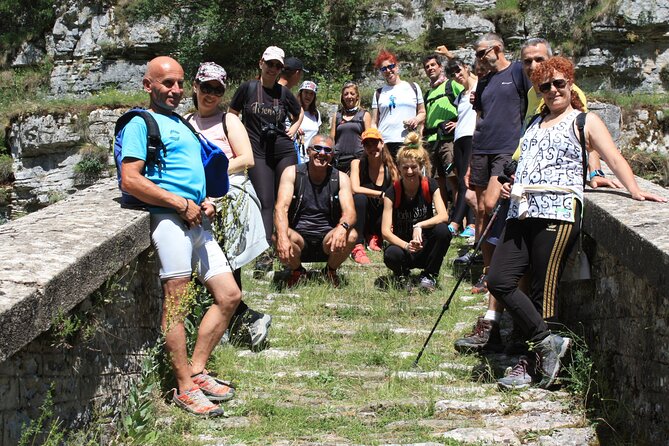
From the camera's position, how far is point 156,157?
14.0ft

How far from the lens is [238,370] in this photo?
5137 mm

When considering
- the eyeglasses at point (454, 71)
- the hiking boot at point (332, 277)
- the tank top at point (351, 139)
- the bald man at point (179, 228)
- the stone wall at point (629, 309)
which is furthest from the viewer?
the tank top at point (351, 139)

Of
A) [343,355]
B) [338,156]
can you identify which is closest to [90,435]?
[343,355]

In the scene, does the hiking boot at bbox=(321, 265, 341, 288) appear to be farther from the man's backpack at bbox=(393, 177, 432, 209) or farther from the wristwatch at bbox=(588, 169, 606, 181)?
the wristwatch at bbox=(588, 169, 606, 181)

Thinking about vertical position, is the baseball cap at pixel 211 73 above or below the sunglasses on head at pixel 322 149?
above

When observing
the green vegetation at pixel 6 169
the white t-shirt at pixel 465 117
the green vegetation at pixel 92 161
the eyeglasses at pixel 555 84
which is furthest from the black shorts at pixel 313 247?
the green vegetation at pixel 6 169

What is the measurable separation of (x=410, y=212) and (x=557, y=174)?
3154 millimetres

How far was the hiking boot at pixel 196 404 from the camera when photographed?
4281 mm

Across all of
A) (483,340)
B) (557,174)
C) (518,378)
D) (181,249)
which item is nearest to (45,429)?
(181,249)

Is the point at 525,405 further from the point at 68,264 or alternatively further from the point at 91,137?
the point at 91,137

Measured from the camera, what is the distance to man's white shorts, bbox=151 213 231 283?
429 centimetres

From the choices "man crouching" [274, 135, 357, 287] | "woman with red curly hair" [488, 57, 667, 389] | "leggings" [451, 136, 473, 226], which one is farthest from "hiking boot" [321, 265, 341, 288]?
"woman with red curly hair" [488, 57, 667, 389]

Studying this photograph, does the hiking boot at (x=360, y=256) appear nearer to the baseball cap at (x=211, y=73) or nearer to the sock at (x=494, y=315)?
the sock at (x=494, y=315)

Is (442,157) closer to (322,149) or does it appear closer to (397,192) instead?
(397,192)
